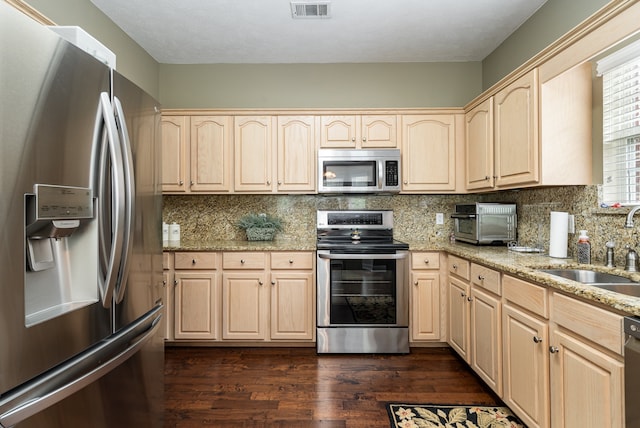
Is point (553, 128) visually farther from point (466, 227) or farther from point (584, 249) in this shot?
point (466, 227)

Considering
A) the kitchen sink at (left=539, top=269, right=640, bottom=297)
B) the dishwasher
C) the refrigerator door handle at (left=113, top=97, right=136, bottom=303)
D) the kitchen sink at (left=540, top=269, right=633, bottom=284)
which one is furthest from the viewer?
the kitchen sink at (left=540, top=269, right=633, bottom=284)

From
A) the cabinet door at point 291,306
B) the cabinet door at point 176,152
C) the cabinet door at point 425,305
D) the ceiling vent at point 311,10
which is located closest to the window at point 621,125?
the cabinet door at point 425,305

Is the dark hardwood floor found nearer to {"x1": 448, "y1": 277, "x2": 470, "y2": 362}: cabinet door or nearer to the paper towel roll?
{"x1": 448, "y1": 277, "x2": 470, "y2": 362}: cabinet door

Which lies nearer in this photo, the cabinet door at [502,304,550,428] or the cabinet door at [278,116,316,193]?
the cabinet door at [502,304,550,428]

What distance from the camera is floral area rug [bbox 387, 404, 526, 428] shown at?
1.95 m

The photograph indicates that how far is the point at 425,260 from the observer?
2965 millimetres

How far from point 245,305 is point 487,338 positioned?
6.24 feet

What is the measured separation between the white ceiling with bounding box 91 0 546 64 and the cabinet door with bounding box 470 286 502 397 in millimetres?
2139

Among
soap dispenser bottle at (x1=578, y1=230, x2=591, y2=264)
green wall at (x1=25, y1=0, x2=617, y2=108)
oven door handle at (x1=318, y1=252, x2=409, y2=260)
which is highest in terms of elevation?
green wall at (x1=25, y1=0, x2=617, y2=108)

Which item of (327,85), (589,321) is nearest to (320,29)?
(327,85)

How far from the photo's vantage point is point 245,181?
3236mm

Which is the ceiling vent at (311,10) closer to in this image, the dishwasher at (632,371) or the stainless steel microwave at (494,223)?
the stainless steel microwave at (494,223)

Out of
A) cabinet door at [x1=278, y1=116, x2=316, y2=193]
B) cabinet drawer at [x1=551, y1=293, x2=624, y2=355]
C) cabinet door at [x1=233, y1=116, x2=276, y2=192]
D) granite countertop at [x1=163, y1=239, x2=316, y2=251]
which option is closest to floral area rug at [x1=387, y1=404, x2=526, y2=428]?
cabinet drawer at [x1=551, y1=293, x2=624, y2=355]

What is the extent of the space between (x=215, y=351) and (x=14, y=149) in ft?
8.26
